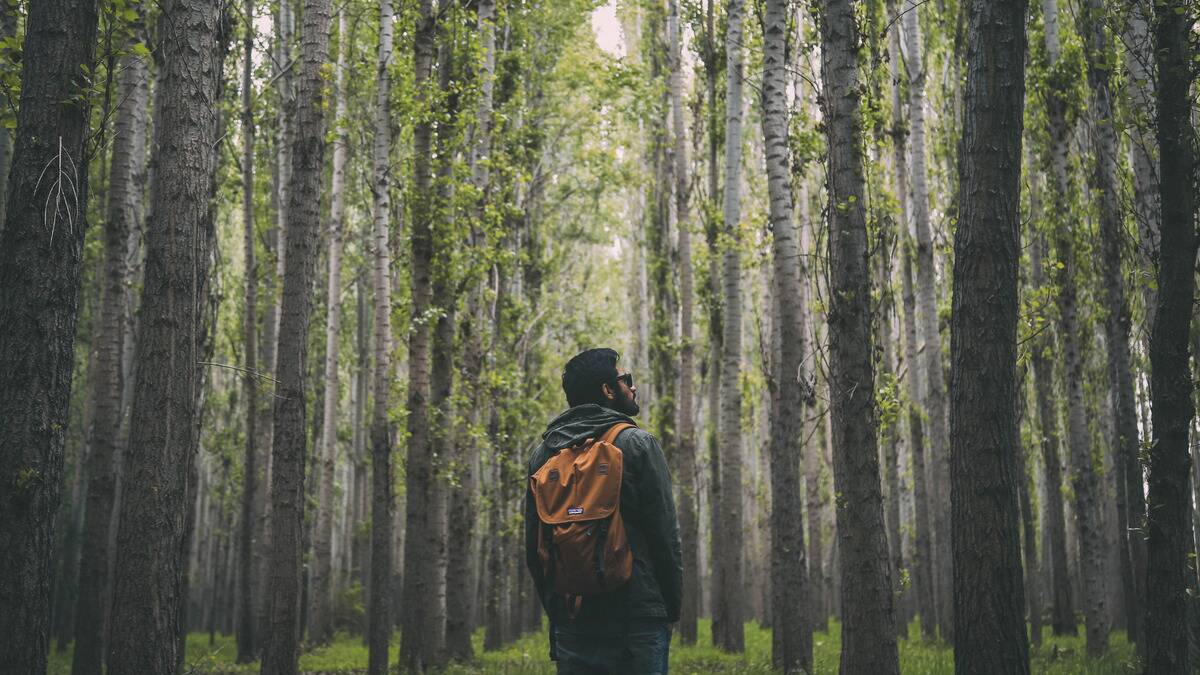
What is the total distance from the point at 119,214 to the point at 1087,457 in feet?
41.6

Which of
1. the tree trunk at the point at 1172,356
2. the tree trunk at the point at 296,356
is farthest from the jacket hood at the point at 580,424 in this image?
the tree trunk at the point at 296,356

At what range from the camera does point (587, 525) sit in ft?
13.0

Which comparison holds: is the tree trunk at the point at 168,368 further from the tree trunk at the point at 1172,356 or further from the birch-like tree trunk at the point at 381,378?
the tree trunk at the point at 1172,356

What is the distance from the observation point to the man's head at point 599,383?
14.4ft

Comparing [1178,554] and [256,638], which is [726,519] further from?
[256,638]

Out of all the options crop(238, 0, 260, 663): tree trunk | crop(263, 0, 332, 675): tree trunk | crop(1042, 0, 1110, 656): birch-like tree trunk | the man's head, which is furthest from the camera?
crop(238, 0, 260, 663): tree trunk

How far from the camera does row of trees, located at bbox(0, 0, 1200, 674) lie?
16.5ft

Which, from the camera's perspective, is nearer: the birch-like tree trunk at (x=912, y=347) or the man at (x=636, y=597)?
the man at (x=636, y=597)

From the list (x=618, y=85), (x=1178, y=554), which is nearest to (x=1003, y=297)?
(x=1178, y=554)

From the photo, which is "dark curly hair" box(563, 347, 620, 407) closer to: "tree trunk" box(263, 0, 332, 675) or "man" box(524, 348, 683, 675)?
"man" box(524, 348, 683, 675)

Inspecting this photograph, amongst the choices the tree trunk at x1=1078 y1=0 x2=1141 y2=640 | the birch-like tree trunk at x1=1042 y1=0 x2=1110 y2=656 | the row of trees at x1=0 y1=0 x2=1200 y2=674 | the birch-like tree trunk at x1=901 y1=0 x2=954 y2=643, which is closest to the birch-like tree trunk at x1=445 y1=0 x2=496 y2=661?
the row of trees at x1=0 y1=0 x2=1200 y2=674

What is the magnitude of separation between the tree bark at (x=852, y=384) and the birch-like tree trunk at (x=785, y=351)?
6.52ft

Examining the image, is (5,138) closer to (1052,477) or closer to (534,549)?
(534,549)

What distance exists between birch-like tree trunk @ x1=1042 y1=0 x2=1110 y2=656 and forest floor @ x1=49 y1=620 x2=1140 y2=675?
0.62m
